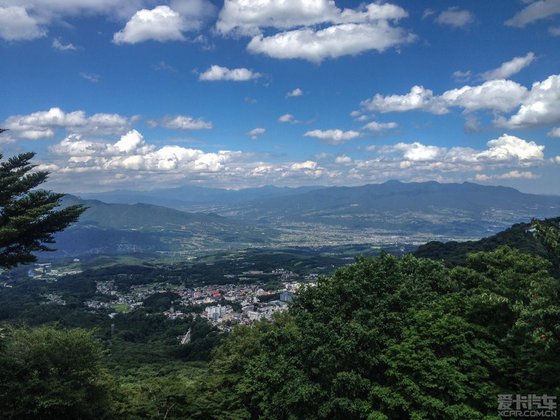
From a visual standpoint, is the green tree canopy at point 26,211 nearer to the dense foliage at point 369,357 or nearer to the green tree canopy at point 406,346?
the dense foliage at point 369,357

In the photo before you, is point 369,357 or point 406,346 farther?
point 369,357

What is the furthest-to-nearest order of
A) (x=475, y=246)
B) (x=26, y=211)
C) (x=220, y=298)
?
1. (x=220, y=298)
2. (x=475, y=246)
3. (x=26, y=211)

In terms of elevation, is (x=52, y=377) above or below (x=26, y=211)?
below

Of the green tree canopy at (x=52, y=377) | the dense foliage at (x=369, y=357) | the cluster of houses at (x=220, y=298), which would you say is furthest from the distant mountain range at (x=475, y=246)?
the green tree canopy at (x=52, y=377)

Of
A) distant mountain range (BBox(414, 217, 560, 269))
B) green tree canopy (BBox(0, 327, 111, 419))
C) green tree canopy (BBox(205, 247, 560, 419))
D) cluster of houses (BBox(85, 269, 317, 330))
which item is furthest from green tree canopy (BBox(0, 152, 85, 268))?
cluster of houses (BBox(85, 269, 317, 330))

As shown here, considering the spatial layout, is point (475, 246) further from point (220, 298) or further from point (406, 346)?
point (220, 298)

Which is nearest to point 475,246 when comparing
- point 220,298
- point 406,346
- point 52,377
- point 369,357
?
point 406,346

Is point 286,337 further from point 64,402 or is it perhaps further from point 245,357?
point 64,402

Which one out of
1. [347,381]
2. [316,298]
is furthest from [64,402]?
[316,298]
